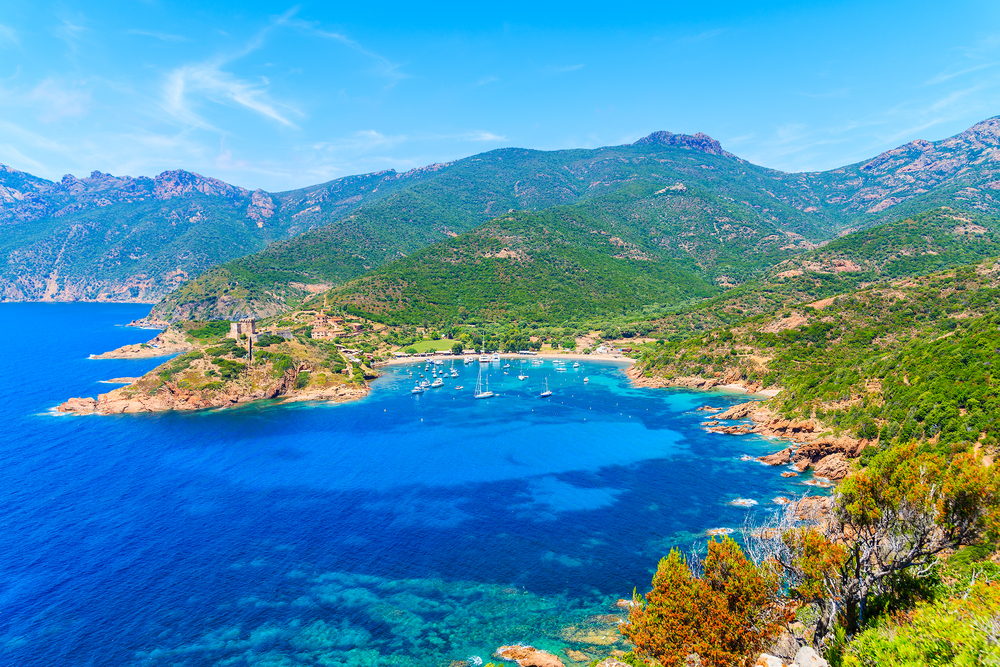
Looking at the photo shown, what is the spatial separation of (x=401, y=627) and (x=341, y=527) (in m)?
20.3

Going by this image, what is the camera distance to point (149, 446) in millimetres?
86375

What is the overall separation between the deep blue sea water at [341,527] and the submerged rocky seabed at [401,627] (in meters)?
0.16

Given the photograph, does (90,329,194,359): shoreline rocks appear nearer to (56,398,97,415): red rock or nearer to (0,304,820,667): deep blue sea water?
(56,398,97,415): red rock

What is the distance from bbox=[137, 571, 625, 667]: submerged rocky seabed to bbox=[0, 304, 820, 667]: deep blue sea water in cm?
16

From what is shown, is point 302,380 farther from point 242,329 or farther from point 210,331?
point 210,331

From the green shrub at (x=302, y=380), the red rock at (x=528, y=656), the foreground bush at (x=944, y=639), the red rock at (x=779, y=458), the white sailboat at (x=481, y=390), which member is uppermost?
the foreground bush at (x=944, y=639)

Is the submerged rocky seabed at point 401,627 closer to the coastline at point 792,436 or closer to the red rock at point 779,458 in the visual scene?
the coastline at point 792,436

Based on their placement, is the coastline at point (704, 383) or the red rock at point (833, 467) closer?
the red rock at point (833, 467)

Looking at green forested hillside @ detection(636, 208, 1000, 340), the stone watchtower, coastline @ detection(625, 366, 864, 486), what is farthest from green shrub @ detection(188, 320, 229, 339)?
coastline @ detection(625, 366, 864, 486)

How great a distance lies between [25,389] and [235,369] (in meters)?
50.6

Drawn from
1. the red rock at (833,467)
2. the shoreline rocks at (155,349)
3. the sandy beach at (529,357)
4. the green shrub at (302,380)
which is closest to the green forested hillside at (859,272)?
the sandy beach at (529,357)

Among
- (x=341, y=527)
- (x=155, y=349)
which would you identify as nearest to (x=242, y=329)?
(x=155, y=349)

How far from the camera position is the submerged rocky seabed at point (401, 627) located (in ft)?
122

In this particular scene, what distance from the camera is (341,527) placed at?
58.2 m
